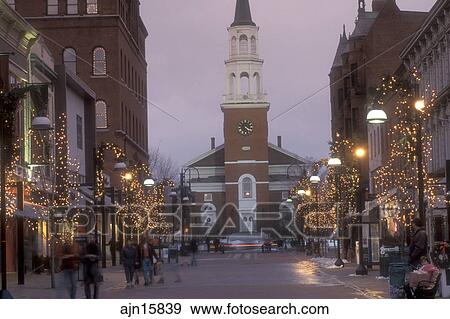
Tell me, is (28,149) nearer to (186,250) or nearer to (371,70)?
(371,70)

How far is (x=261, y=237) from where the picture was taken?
30922 mm

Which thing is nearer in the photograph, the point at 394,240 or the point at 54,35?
the point at 54,35

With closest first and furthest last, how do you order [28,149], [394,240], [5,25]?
[394,240]
[5,25]
[28,149]

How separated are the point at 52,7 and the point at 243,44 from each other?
5947 millimetres

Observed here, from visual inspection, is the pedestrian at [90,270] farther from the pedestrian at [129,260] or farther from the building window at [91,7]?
the pedestrian at [129,260]

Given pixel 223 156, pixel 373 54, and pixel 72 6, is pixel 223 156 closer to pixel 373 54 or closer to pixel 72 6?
pixel 72 6

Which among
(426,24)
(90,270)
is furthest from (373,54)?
(90,270)

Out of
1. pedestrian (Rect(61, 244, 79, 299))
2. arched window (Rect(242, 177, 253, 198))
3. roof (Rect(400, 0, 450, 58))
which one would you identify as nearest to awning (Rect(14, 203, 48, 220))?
arched window (Rect(242, 177, 253, 198))

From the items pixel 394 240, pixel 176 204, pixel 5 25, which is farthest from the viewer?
pixel 176 204

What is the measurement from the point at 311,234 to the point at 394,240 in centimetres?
2846

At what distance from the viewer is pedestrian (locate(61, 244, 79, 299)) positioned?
1630cm

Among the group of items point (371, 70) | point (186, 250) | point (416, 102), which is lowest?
point (186, 250)

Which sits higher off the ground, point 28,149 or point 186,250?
point 28,149
